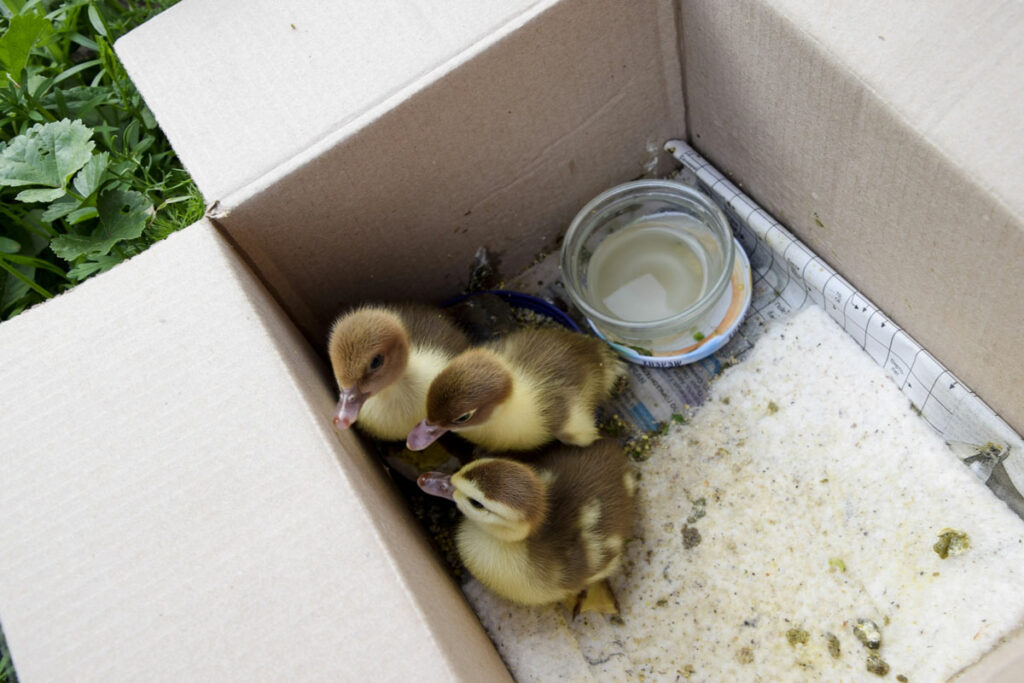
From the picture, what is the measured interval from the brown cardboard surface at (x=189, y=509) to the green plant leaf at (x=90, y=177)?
0.88 ft

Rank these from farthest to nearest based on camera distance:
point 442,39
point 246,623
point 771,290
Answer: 1. point 771,290
2. point 442,39
3. point 246,623

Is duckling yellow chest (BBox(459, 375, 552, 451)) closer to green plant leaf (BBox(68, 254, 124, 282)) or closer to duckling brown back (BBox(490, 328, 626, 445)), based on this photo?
duckling brown back (BBox(490, 328, 626, 445))

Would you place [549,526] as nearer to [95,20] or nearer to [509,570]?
[509,570]

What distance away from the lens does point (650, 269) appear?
1.53 meters

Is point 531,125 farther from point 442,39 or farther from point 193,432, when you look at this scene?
point 193,432

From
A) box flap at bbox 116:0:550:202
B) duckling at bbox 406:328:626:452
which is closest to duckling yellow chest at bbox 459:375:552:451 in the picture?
duckling at bbox 406:328:626:452

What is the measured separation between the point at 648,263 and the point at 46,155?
0.95m

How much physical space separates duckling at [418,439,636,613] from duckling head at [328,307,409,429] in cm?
16

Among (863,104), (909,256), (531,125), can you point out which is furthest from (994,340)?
(531,125)

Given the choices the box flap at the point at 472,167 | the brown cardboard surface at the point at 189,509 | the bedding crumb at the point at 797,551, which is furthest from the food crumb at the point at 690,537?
the box flap at the point at 472,167

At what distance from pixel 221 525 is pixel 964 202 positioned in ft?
2.72

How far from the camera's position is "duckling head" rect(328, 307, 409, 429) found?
1.09 meters

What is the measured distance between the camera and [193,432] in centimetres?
93

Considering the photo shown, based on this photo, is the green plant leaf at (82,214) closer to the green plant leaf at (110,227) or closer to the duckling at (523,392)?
the green plant leaf at (110,227)
